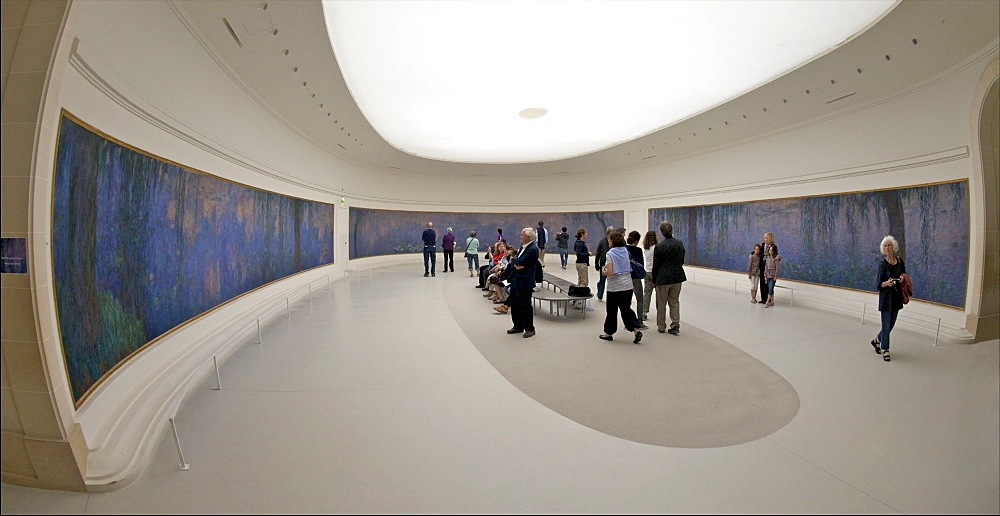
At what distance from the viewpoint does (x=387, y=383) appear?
4.37 meters

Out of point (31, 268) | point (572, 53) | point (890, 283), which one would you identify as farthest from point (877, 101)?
point (31, 268)

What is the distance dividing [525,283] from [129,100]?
5.38 meters

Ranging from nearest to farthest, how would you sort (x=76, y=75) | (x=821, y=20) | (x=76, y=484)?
(x=76, y=484)
(x=76, y=75)
(x=821, y=20)

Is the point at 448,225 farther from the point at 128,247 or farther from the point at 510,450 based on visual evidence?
the point at 510,450

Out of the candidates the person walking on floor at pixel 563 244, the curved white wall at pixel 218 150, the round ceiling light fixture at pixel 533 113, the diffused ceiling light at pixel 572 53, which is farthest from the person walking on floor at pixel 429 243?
the person walking on floor at pixel 563 244

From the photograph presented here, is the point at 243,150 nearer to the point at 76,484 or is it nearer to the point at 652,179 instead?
the point at 76,484

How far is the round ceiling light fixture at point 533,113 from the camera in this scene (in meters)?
12.3

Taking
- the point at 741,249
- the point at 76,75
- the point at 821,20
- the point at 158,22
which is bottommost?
the point at 741,249

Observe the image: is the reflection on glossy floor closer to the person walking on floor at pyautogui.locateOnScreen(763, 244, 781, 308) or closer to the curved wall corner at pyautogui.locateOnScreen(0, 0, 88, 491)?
the curved wall corner at pyautogui.locateOnScreen(0, 0, 88, 491)

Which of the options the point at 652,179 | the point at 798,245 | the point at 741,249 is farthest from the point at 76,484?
the point at 652,179

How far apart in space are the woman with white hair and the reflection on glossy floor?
1.90 ft

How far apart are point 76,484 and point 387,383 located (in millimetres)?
2421

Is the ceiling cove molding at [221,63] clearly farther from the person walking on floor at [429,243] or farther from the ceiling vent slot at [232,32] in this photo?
the person walking on floor at [429,243]

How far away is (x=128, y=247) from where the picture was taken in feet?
12.2
